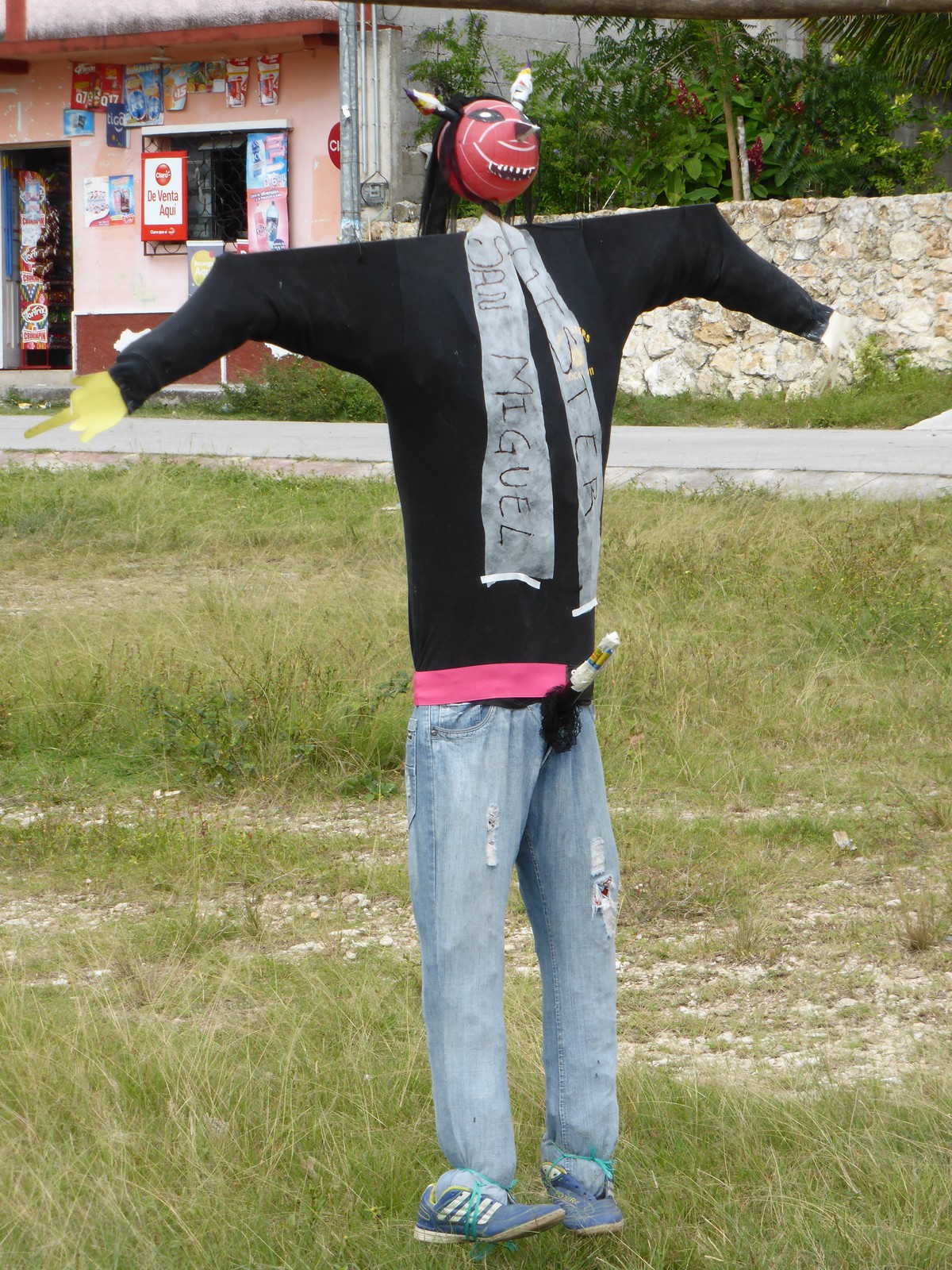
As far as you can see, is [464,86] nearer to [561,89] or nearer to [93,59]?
[561,89]

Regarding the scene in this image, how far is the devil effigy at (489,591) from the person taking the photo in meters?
2.11

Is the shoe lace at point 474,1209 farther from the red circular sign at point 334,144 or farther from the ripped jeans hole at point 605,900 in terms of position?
the red circular sign at point 334,144

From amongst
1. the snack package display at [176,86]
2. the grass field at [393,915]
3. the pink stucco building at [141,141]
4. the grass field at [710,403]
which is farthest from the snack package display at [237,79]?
the grass field at [393,915]

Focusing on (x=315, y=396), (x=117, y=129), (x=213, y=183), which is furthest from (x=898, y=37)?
(x=117, y=129)

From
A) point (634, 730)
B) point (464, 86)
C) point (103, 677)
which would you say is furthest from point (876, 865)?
point (464, 86)

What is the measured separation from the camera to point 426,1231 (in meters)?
2.12

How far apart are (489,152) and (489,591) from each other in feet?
2.30

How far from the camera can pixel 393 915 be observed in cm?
398

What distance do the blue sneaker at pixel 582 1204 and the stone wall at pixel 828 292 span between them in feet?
44.9

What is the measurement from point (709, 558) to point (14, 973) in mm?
4591

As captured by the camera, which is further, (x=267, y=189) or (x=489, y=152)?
(x=267, y=189)

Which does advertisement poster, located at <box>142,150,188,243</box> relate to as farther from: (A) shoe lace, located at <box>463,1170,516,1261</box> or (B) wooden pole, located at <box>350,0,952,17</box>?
(A) shoe lace, located at <box>463,1170,516,1261</box>

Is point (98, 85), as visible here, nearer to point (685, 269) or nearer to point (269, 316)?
point (685, 269)

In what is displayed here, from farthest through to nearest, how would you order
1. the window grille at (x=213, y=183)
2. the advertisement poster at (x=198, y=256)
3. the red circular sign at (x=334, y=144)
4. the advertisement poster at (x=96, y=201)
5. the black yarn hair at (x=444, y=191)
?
1. the advertisement poster at (x=96, y=201)
2. the window grille at (x=213, y=183)
3. the advertisement poster at (x=198, y=256)
4. the red circular sign at (x=334, y=144)
5. the black yarn hair at (x=444, y=191)
